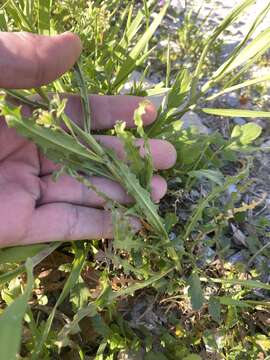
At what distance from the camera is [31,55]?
122 centimetres

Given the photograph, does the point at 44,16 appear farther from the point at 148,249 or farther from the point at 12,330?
the point at 12,330

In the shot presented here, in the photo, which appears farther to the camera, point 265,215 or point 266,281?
point 265,215

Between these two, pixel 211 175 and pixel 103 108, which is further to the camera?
pixel 103 108

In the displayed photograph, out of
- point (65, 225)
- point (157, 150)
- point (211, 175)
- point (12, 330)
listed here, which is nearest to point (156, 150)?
point (157, 150)

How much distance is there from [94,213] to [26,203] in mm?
177

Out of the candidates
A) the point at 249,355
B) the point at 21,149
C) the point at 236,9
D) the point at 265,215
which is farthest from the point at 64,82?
the point at 249,355

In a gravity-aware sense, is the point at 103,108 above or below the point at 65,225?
above

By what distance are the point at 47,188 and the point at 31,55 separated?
0.35m

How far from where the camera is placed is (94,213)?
1.26 m

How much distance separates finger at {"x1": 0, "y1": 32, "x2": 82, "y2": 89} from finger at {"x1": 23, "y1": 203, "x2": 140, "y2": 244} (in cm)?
34

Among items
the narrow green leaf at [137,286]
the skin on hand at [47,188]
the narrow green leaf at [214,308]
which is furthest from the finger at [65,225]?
the narrow green leaf at [214,308]

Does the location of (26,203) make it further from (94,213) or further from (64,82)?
(64,82)

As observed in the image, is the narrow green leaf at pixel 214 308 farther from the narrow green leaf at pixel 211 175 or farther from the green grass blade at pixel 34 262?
the green grass blade at pixel 34 262

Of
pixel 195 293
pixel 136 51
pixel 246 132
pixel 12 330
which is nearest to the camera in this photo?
pixel 12 330
